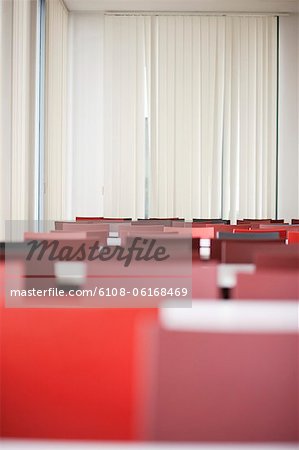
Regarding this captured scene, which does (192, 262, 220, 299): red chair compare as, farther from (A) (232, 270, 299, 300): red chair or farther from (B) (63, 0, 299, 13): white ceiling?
(B) (63, 0, 299, 13): white ceiling

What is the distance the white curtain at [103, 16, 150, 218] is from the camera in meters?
11.2

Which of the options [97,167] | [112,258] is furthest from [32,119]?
[112,258]

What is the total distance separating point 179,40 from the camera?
36.4 feet

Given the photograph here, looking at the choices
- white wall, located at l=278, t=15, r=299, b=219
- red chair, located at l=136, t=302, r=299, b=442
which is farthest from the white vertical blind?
red chair, located at l=136, t=302, r=299, b=442

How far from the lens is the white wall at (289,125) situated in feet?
36.8

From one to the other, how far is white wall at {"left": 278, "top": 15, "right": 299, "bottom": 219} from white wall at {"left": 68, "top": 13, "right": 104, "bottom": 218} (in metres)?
3.53

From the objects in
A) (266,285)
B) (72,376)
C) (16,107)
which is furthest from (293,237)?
(16,107)

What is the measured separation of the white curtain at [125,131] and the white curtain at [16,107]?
10.2 ft

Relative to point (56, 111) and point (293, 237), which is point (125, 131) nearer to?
point (56, 111)

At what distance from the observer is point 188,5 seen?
1058 centimetres

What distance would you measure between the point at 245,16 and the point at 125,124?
3.09 meters

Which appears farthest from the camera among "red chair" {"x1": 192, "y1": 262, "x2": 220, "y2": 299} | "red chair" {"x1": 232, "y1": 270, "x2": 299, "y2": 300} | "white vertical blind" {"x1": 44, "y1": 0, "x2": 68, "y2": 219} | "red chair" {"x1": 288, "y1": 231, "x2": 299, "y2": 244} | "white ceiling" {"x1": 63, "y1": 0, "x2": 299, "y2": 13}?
"white ceiling" {"x1": 63, "y1": 0, "x2": 299, "y2": 13}

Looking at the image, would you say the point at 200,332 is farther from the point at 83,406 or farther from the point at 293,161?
the point at 293,161

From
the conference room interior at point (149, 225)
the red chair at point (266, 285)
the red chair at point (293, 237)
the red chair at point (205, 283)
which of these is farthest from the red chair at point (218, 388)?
the red chair at point (293, 237)
